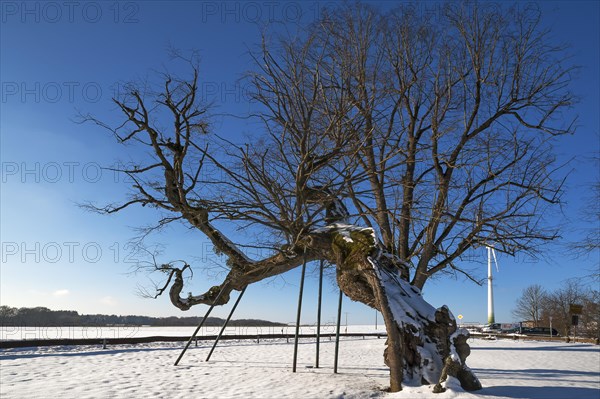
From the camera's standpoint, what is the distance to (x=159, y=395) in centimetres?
738

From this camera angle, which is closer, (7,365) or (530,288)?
(7,365)

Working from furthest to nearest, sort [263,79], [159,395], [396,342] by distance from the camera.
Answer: [263,79] < [396,342] < [159,395]

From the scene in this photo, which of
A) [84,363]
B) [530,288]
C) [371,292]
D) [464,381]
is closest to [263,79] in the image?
[371,292]

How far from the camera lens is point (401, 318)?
332 inches

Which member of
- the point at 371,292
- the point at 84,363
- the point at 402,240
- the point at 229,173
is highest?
the point at 229,173

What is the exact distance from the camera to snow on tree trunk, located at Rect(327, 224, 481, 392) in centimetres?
795

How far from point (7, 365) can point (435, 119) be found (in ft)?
42.5

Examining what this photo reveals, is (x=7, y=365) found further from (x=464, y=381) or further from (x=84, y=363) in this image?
(x=464, y=381)

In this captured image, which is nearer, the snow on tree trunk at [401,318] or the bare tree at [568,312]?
the snow on tree trunk at [401,318]

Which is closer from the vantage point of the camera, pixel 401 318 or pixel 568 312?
pixel 401 318

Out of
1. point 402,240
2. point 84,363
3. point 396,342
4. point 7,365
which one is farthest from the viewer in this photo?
point 402,240

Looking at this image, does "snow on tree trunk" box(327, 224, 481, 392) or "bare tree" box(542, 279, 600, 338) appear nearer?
"snow on tree trunk" box(327, 224, 481, 392)

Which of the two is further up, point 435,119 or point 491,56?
point 491,56

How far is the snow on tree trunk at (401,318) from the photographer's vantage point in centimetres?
795
